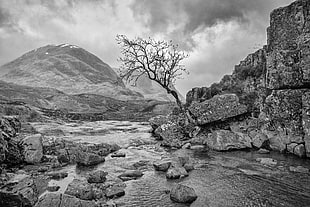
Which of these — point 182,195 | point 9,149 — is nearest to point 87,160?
point 9,149

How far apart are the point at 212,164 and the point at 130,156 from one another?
7.14m

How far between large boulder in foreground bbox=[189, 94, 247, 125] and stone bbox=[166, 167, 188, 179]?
38.2 feet

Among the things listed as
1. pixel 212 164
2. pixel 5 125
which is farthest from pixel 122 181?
pixel 5 125

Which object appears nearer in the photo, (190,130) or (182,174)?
(182,174)

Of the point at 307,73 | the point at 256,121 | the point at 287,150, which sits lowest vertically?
the point at 287,150

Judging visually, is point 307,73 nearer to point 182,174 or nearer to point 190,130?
point 182,174

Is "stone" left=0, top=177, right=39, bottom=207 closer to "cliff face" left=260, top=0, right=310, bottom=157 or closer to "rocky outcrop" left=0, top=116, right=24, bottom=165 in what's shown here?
"rocky outcrop" left=0, top=116, right=24, bottom=165

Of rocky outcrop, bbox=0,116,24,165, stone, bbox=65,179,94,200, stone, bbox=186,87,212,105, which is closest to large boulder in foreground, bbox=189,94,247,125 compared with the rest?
stone, bbox=186,87,212,105

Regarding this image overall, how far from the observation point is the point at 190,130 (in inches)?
1129

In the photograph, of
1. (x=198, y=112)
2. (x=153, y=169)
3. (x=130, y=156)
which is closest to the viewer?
(x=153, y=169)

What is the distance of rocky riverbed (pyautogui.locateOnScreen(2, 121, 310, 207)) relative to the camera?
10.9m

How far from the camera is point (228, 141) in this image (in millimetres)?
22047

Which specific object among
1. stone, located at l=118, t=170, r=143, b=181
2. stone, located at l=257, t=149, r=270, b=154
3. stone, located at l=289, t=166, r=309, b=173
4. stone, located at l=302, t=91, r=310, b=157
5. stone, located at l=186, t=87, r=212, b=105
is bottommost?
stone, located at l=118, t=170, r=143, b=181

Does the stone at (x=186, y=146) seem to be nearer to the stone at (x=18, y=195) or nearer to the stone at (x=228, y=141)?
the stone at (x=228, y=141)
